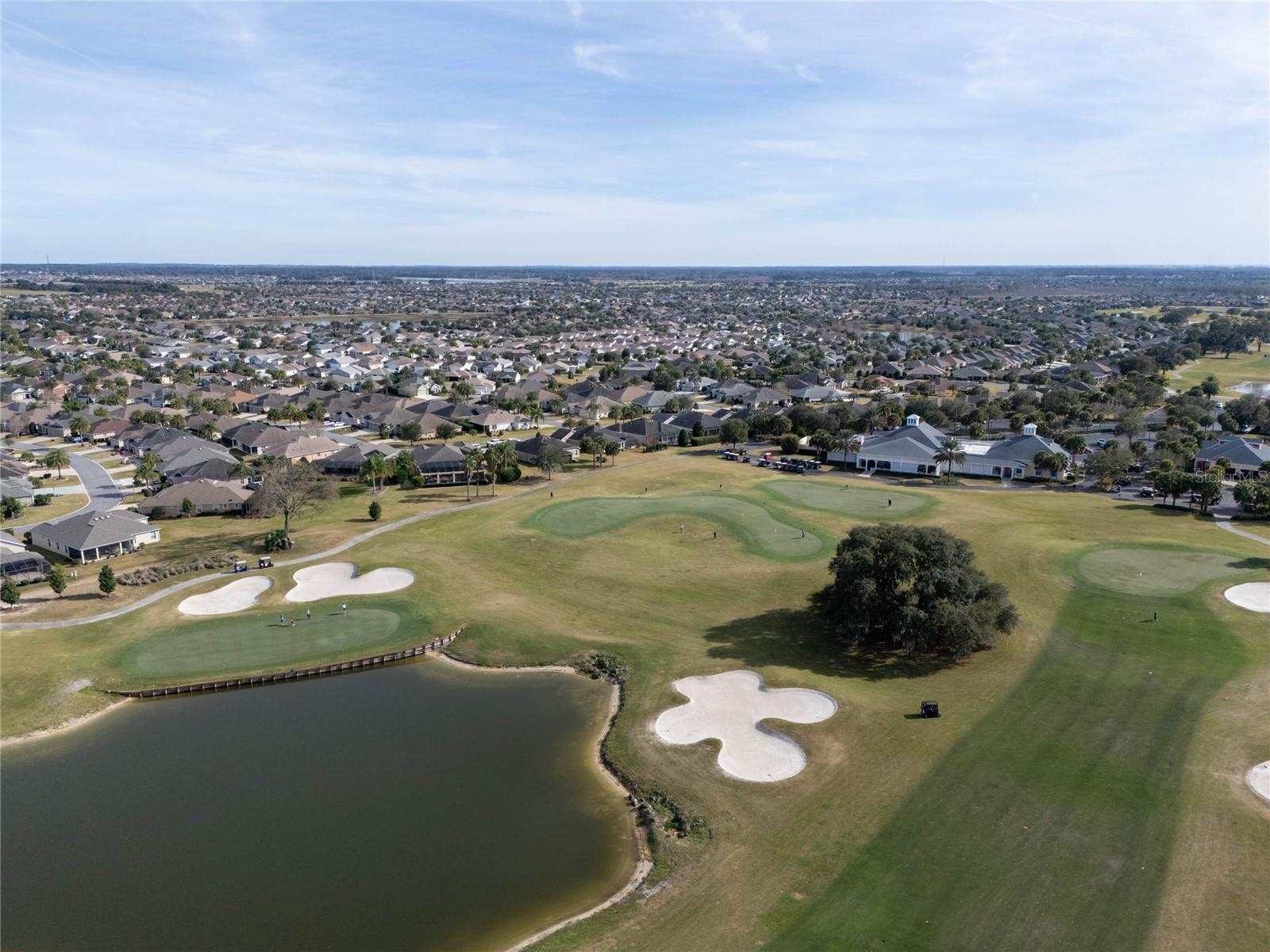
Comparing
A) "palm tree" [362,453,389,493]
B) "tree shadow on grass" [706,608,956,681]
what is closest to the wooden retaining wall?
"tree shadow on grass" [706,608,956,681]

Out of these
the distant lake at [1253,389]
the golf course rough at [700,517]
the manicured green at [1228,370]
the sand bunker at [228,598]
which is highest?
the manicured green at [1228,370]

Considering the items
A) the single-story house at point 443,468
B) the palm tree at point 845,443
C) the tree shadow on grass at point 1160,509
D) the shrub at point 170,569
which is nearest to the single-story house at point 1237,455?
the tree shadow on grass at point 1160,509

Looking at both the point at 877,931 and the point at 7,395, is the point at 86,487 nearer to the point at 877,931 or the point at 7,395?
the point at 7,395

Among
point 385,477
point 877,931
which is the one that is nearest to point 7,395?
point 385,477

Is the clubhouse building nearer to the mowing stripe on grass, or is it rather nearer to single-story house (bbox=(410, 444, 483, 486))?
single-story house (bbox=(410, 444, 483, 486))

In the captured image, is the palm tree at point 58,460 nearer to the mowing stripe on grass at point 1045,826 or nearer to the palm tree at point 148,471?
the palm tree at point 148,471

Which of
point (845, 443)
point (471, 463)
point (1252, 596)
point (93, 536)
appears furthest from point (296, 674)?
point (845, 443)
